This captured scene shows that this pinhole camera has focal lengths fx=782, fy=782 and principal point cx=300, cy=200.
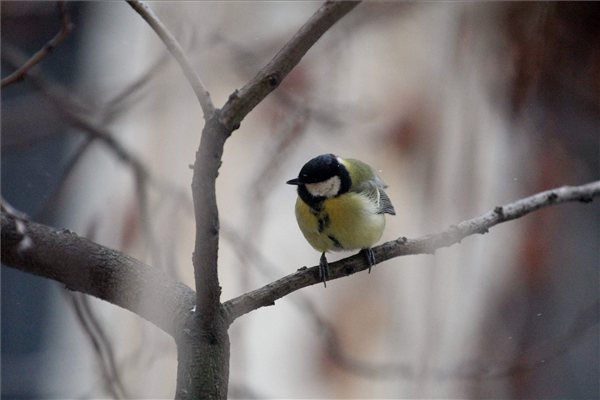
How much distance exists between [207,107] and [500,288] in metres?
1.24

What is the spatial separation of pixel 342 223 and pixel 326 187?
0.04 m

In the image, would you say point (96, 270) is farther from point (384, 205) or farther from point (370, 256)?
point (384, 205)

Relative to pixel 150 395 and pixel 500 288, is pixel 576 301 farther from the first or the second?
Answer: pixel 150 395

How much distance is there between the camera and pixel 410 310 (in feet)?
4.66

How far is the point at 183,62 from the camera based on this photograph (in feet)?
1.53

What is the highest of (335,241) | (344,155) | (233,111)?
(344,155)

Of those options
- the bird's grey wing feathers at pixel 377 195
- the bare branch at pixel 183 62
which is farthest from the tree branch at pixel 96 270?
the bird's grey wing feathers at pixel 377 195

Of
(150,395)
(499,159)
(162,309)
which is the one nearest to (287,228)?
(499,159)

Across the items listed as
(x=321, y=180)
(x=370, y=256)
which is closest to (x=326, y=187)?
(x=321, y=180)

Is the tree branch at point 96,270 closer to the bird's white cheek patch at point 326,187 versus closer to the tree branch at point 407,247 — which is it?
the tree branch at point 407,247

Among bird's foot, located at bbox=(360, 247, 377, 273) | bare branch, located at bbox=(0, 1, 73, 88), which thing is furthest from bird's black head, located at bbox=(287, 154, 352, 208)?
bare branch, located at bbox=(0, 1, 73, 88)

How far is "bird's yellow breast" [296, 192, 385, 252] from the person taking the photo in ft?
2.70

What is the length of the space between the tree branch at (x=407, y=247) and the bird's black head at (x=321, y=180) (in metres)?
0.11

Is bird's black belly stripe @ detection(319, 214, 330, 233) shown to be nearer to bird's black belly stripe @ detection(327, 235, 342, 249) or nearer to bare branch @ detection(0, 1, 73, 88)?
bird's black belly stripe @ detection(327, 235, 342, 249)
